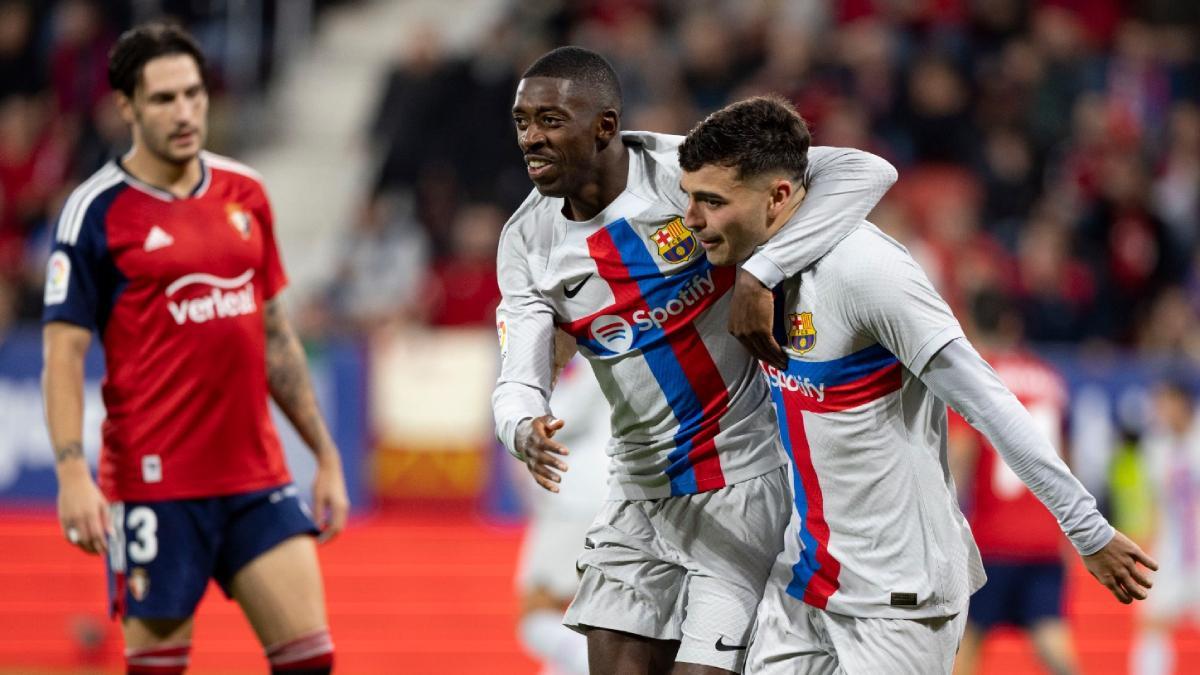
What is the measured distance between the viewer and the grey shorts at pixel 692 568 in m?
4.35

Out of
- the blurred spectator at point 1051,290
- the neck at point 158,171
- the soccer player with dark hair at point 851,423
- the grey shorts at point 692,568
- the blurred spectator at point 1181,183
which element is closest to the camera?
the soccer player with dark hair at point 851,423

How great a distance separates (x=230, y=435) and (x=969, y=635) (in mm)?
3895

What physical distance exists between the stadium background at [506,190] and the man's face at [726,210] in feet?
22.1

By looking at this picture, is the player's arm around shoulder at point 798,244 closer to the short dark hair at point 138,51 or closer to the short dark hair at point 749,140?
the short dark hair at point 749,140

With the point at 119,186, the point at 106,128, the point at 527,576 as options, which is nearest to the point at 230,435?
the point at 119,186

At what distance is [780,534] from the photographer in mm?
→ 4414

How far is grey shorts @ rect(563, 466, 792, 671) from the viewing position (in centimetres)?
435

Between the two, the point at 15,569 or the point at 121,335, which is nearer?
the point at 121,335

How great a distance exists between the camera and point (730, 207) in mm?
4059

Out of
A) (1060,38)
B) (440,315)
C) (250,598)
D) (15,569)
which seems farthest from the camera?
(1060,38)

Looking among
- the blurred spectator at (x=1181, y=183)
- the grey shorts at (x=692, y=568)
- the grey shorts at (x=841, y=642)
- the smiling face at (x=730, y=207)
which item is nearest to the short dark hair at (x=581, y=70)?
the smiling face at (x=730, y=207)

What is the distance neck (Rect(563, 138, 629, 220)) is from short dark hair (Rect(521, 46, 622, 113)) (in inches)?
5.3

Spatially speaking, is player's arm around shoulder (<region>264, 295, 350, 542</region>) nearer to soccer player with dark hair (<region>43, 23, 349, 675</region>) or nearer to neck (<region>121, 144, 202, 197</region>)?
soccer player with dark hair (<region>43, 23, 349, 675</region>)

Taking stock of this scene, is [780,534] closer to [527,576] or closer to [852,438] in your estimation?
[852,438]
